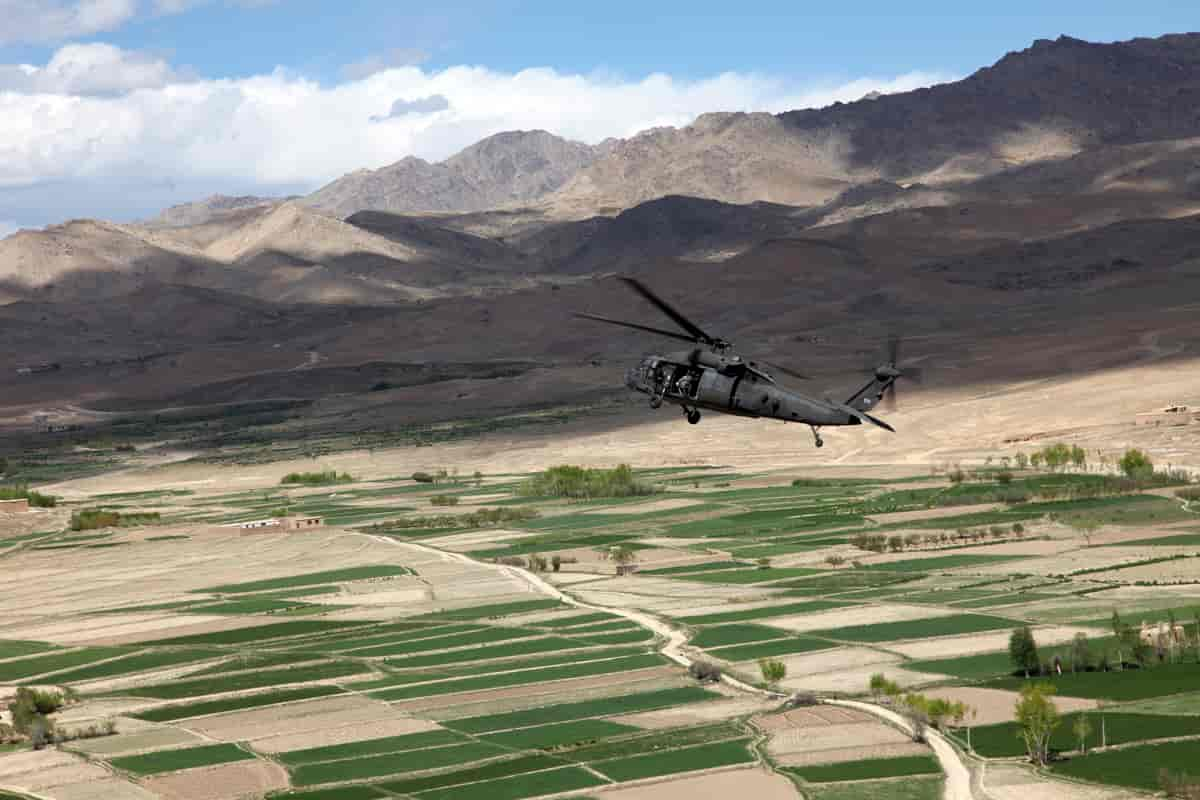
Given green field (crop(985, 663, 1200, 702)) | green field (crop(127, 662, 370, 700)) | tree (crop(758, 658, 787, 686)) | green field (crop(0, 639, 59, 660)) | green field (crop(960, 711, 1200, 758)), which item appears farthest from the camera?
green field (crop(0, 639, 59, 660))

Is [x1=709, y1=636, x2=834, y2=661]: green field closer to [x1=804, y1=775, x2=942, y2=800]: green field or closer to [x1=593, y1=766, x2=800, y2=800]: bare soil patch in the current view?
[x1=593, y1=766, x2=800, y2=800]: bare soil patch

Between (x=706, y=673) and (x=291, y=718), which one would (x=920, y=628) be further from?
(x=291, y=718)

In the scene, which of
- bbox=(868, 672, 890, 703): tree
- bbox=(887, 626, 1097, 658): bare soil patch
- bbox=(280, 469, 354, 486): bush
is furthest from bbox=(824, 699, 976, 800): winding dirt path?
bbox=(280, 469, 354, 486): bush

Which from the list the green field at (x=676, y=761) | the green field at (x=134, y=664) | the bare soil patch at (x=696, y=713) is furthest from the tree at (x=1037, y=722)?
the green field at (x=134, y=664)

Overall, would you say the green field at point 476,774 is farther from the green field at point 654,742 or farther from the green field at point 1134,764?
the green field at point 1134,764

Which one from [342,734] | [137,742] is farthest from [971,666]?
[137,742]

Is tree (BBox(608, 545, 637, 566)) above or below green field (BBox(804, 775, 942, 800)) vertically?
above

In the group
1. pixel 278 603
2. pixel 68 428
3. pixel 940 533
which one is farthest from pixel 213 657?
pixel 68 428
